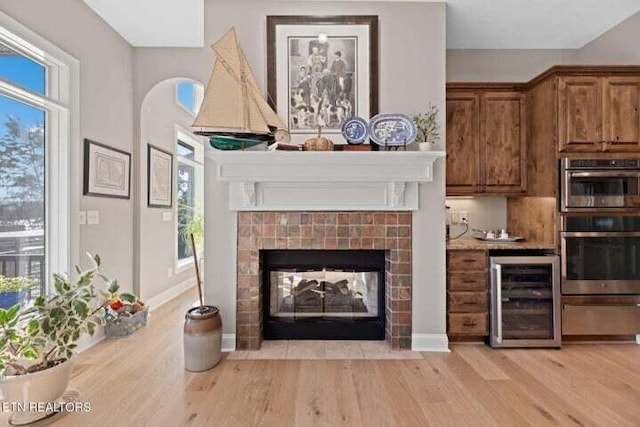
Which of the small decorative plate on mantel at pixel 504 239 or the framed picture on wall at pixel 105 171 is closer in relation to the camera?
the framed picture on wall at pixel 105 171

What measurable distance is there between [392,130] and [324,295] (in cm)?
160

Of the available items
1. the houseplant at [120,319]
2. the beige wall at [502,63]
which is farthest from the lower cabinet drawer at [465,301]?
the houseplant at [120,319]

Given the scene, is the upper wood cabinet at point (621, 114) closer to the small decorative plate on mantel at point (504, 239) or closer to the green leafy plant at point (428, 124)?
the small decorative plate on mantel at point (504, 239)

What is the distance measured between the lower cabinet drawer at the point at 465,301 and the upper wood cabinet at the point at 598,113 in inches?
58.0

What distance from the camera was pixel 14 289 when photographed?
2.60 meters

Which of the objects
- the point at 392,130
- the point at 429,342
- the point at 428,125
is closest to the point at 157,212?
the point at 392,130

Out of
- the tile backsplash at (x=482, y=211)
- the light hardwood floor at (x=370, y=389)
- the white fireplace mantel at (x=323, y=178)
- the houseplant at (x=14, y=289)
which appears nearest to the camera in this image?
the light hardwood floor at (x=370, y=389)

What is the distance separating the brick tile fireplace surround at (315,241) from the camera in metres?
3.14

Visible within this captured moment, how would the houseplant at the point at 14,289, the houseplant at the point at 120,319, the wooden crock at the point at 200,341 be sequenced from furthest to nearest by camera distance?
the houseplant at the point at 120,319 → the wooden crock at the point at 200,341 → the houseplant at the point at 14,289

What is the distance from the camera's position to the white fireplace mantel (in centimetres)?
296

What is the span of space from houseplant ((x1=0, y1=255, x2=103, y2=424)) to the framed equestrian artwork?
6.53 feet

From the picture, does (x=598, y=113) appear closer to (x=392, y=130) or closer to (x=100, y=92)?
(x=392, y=130)

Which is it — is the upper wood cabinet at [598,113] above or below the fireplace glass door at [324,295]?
above

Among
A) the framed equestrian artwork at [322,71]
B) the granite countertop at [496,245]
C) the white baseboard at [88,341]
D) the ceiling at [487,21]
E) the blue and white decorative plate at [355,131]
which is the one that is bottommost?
the white baseboard at [88,341]
